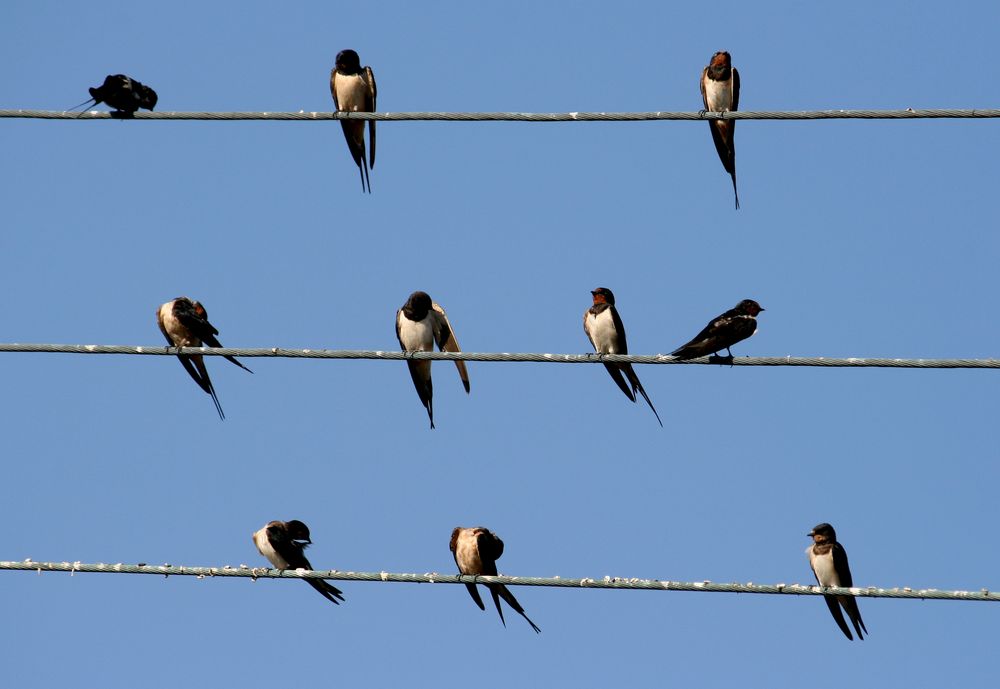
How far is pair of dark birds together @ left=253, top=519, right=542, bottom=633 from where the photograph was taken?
36.9 feet

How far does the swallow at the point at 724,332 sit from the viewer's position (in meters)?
10.9

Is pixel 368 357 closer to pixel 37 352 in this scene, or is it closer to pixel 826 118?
pixel 37 352

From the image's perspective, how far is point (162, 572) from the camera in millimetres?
8258

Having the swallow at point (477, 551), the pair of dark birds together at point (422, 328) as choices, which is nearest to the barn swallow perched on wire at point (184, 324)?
the pair of dark birds together at point (422, 328)

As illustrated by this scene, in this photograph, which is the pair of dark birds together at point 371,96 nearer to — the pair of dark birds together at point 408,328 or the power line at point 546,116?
the pair of dark birds together at point 408,328

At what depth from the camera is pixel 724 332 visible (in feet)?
A: 36.3

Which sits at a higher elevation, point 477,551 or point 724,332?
point 724,332

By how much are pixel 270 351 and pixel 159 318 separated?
407cm

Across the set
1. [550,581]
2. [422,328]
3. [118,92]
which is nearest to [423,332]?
[422,328]

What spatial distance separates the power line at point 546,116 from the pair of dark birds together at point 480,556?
9.88ft

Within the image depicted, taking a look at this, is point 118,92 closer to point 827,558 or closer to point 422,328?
point 422,328

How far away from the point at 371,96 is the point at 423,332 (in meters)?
2.47

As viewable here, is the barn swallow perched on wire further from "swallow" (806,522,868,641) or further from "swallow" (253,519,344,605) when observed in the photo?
"swallow" (806,522,868,641)

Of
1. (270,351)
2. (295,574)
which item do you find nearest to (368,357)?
(270,351)
